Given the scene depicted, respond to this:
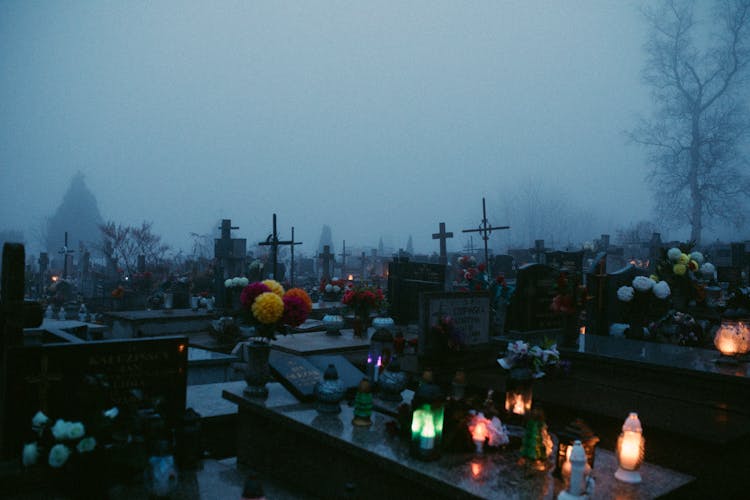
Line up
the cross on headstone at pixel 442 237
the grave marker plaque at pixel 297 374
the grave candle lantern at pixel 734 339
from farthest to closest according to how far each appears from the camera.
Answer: the cross on headstone at pixel 442 237
the grave candle lantern at pixel 734 339
the grave marker plaque at pixel 297 374

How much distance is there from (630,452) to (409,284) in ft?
30.2

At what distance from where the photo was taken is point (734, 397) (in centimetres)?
655

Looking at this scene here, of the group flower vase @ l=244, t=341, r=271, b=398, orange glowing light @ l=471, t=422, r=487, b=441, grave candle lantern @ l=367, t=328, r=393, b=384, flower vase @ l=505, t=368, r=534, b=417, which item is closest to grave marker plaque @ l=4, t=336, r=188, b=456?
flower vase @ l=244, t=341, r=271, b=398

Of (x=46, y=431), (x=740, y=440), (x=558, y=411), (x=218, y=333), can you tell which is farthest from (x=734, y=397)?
(x=218, y=333)

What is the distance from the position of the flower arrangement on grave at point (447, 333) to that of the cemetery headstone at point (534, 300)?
1.43 m

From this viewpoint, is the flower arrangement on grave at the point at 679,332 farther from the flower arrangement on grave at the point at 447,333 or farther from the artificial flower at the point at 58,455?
the artificial flower at the point at 58,455

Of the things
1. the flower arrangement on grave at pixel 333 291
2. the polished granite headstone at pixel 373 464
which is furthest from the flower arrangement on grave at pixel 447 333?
the flower arrangement on grave at pixel 333 291

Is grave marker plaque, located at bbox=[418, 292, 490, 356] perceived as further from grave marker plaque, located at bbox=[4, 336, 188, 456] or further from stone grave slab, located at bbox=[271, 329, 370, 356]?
grave marker plaque, located at bbox=[4, 336, 188, 456]

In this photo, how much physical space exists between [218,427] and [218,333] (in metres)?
6.44

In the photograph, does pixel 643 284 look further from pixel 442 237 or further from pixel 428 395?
pixel 442 237

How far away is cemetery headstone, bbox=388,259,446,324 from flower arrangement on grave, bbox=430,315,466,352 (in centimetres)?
447

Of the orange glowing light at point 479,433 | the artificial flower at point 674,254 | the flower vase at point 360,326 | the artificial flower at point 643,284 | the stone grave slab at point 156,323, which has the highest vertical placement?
the artificial flower at point 674,254

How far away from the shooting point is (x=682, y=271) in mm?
10711

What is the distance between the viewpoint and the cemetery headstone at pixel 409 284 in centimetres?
1241
